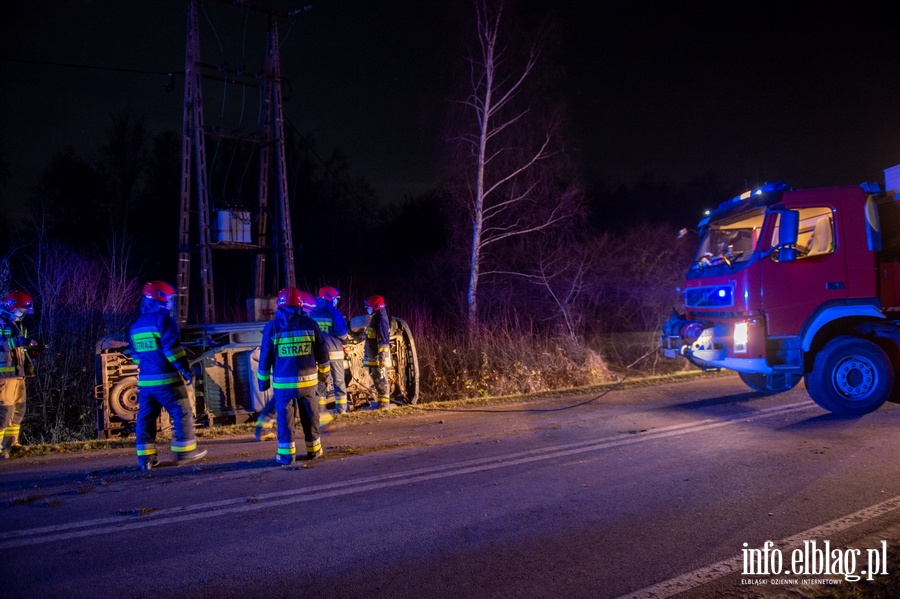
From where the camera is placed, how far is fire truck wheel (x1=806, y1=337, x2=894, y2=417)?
7.53 metres

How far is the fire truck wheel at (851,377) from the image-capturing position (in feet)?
24.7

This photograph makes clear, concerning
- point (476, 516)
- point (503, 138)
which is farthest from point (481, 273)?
point (476, 516)

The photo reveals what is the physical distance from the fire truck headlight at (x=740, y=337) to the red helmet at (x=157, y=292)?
22.8ft

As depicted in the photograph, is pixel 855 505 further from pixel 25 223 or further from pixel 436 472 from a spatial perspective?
pixel 25 223

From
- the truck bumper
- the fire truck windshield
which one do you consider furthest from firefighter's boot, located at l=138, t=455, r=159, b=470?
the fire truck windshield

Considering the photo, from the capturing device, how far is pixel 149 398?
626 cm

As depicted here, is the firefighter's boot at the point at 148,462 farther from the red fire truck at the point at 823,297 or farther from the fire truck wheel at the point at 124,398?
the red fire truck at the point at 823,297

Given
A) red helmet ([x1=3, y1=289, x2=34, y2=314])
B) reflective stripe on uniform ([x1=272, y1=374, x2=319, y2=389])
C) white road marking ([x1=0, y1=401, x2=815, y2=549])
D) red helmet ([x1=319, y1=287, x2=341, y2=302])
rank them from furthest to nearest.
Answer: red helmet ([x1=319, y1=287, x2=341, y2=302]), red helmet ([x1=3, y1=289, x2=34, y2=314]), reflective stripe on uniform ([x1=272, y1=374, x2=319, y2=389]), white road marking ([x1=0, y1=401, x2=815, y2=549])

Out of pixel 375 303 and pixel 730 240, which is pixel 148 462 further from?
pixel 730 240

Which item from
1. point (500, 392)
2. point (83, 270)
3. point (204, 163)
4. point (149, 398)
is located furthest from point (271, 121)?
point (149, 398)

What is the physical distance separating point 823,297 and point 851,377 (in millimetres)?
1084

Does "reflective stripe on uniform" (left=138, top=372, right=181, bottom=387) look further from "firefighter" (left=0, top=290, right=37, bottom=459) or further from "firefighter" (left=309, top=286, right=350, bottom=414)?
"firefighter" (left=309, top=286, right=350, bottom=414)

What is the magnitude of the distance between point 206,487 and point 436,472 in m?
2.08

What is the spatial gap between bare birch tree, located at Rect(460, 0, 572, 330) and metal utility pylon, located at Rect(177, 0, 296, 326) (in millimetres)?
5026
